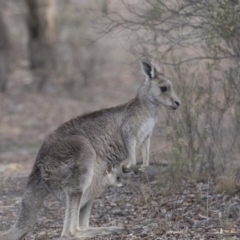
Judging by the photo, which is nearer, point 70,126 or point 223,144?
point 70,126

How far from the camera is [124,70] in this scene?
21328 millimetres

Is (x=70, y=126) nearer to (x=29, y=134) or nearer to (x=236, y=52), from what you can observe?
(x=236, y=52)

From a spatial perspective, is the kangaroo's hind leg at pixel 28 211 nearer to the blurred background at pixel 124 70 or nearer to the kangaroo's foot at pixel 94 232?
the kangaroo's foot at pixel 94 232

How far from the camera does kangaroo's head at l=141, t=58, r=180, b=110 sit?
689cm

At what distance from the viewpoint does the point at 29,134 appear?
1488 cm

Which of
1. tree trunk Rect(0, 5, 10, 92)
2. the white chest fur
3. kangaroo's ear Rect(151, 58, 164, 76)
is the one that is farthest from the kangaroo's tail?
tree trunk Rect(0, 5, 10, 92)

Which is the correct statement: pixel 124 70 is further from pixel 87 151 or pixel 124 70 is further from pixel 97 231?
pixel 97 231

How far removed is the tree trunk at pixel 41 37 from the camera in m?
18.2

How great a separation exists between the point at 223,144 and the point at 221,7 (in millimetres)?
2035

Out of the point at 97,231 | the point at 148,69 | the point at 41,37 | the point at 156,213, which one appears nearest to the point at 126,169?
the point at 156,213

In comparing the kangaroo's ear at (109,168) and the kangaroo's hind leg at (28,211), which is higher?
the kangaroo's ear at (109,168)

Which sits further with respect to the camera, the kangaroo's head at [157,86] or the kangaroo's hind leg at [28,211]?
the kangaroo's head at [157,86]

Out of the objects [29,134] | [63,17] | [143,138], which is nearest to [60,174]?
[143,138]

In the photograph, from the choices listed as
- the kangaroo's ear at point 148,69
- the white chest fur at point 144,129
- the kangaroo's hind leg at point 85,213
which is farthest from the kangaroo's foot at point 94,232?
the kangaroo's ear at point 148,69
